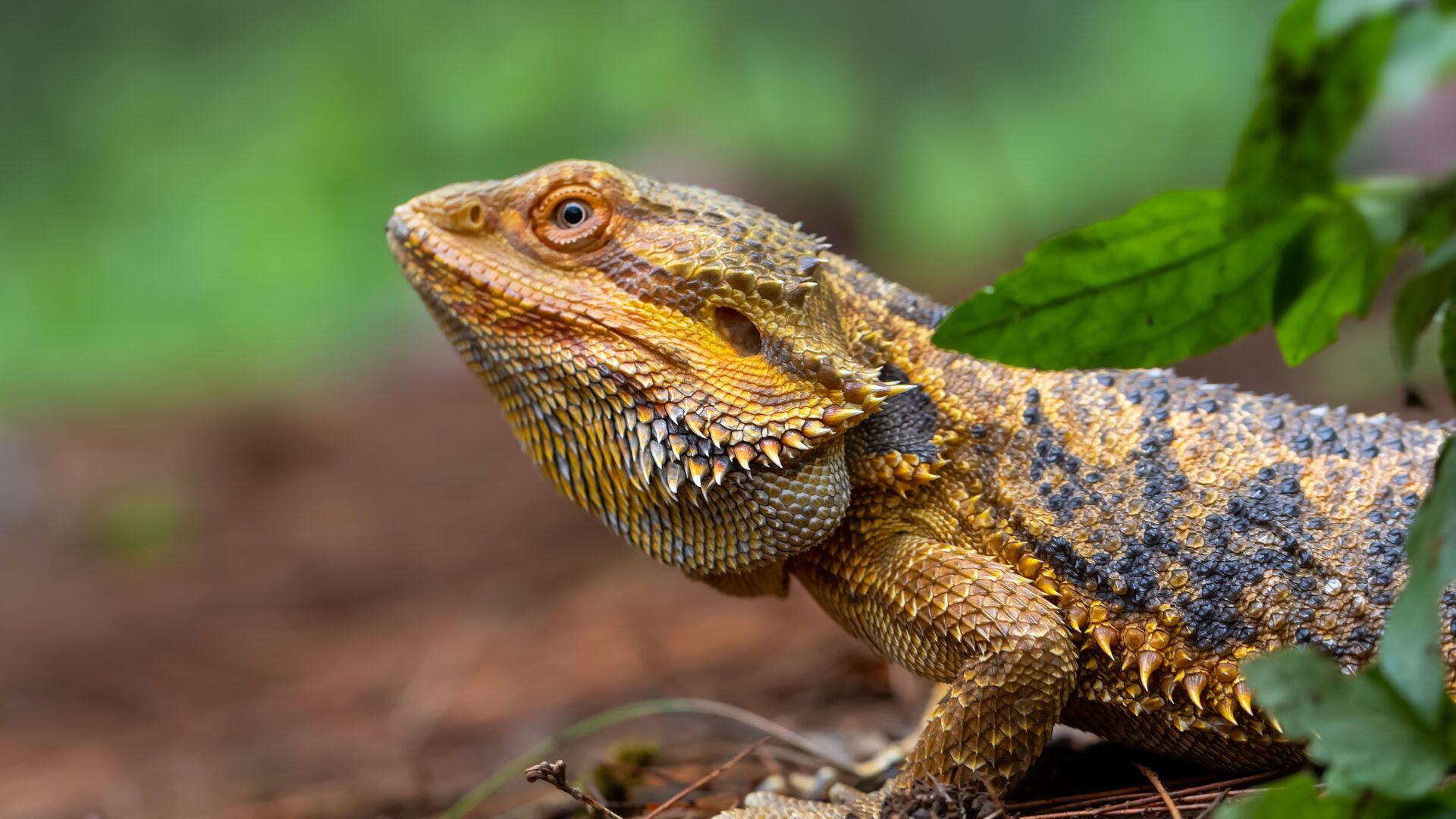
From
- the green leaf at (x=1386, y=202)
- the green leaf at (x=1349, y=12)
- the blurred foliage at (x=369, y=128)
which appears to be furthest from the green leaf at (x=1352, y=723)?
the blurred foliage at (x=369, y=128)

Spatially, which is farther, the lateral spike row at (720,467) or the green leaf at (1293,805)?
the lateral spike row at (720,467)

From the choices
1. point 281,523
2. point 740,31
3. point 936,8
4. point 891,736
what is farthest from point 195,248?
point 891,736

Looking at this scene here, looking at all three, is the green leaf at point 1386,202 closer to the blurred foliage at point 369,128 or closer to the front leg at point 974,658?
the front leg at point 974,658

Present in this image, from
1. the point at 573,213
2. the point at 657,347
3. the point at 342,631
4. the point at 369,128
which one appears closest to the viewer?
the point at 657,347

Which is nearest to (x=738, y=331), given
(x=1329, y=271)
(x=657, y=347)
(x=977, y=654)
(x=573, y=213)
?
(x=657, y=347)

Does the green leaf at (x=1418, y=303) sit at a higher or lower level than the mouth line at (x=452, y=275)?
lower

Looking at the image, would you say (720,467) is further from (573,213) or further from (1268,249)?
(1268,249)
